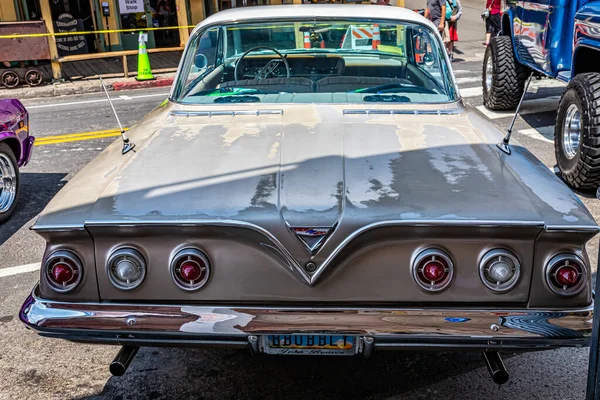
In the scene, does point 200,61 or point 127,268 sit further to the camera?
point 200,61

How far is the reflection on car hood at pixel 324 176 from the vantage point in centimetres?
264

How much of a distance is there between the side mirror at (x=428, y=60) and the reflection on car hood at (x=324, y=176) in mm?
623

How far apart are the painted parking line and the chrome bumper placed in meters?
6.70

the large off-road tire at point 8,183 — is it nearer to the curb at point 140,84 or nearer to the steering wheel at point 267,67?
the steering wheel at point 267,67

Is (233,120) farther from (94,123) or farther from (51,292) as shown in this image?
(94,123)

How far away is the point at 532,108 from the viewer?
978 centimetres

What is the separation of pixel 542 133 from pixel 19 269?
20.5 feet

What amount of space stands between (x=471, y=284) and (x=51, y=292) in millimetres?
1698

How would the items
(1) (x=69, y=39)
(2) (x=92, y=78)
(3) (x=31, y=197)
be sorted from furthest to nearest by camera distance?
(1) (x=69, y=39) < (2) (x=92, y=78) < (3) (x=31, y=197)

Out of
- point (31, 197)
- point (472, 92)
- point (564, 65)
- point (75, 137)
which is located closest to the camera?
point (31, 197)

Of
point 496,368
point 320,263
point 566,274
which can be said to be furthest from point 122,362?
point 566,274

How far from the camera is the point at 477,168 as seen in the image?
3.06m

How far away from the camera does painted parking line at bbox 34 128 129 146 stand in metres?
8.89

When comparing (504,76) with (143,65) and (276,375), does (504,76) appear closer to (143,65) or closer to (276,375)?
(276,375)
